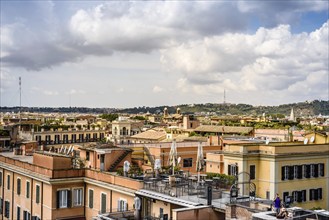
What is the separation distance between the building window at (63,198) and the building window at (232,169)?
47.7 feet

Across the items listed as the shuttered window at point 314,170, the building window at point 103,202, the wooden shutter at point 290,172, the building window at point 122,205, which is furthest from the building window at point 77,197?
the shuttered window at point 314,170

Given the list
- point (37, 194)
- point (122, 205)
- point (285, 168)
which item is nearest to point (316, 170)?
point (285, 168)

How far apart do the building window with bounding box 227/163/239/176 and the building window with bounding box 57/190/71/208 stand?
14.5 m

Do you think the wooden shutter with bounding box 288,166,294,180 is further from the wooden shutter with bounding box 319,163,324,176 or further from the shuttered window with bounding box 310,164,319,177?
the wooden shutter with bounding box 319,163,324,176

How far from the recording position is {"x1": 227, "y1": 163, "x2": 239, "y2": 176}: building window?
40750 millimetres

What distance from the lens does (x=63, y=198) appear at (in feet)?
125

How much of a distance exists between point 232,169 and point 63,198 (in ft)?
50.0

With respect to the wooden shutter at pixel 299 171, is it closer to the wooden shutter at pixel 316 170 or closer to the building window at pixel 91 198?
the wooden shutter at pixel 316 170

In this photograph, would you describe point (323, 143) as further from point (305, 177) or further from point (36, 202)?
point (36, 202)

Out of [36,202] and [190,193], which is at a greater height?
[190,193]

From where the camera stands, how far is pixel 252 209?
2184 cm

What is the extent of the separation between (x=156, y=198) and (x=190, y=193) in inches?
84.3

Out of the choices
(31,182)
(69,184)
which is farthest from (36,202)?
(69,184)

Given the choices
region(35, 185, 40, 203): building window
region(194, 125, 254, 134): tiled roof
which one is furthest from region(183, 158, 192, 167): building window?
region(194, 125, 254, 134): tiled roof
